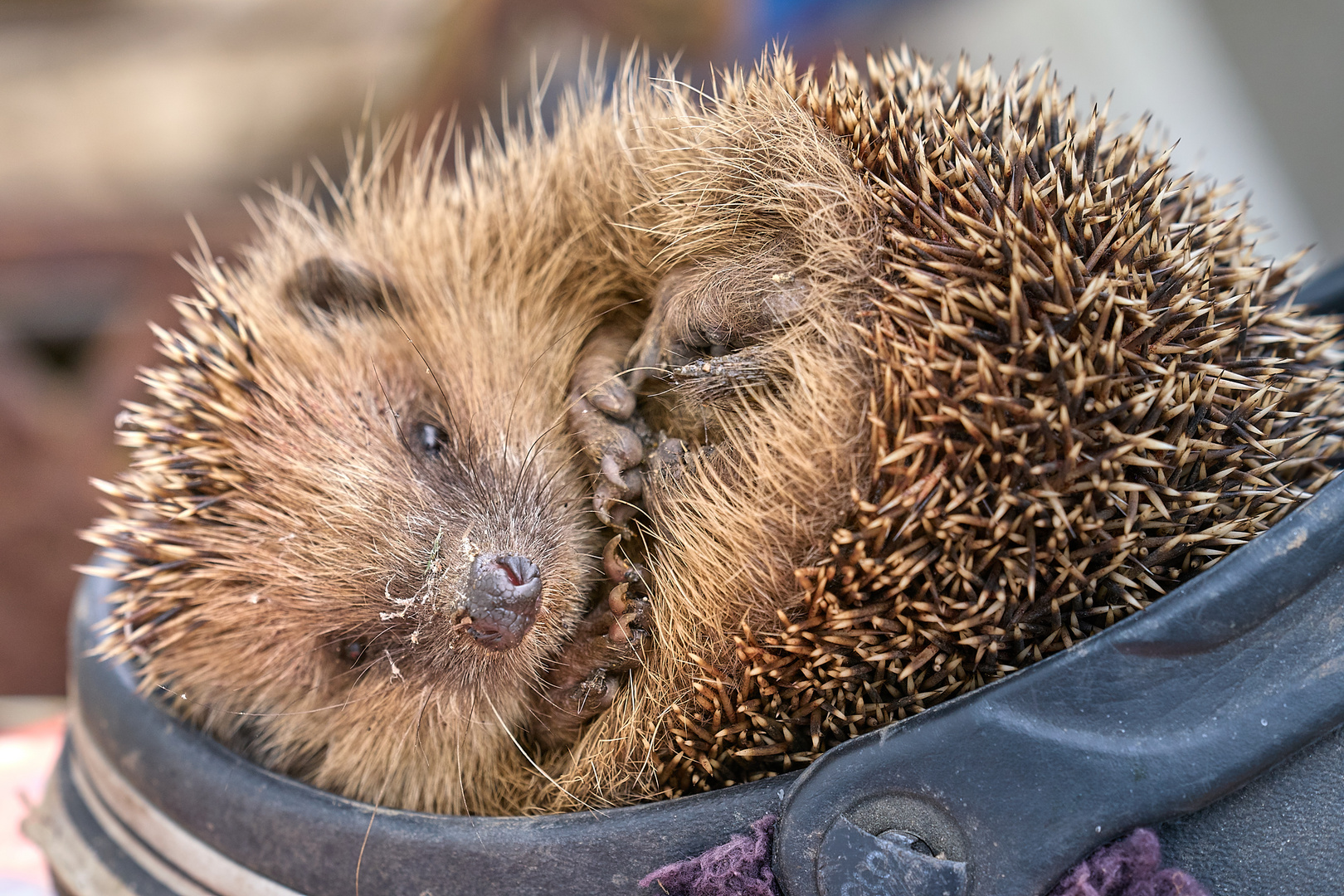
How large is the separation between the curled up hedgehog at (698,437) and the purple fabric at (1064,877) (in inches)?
3.9

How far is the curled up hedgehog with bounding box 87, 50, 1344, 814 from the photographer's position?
80 cm

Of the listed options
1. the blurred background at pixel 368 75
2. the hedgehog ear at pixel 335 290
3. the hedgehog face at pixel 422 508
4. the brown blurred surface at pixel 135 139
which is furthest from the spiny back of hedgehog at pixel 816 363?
the blurred background at pixel 368 75

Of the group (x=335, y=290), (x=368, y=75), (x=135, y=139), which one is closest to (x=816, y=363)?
(x=335, y=290)

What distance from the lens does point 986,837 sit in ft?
2.45

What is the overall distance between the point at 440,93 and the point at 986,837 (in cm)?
229

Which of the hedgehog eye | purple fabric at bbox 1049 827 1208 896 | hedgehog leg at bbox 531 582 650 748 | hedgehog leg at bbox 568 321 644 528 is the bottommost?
purple fabric at bbox 1049 827 1208 896

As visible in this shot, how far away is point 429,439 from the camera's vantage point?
1.19m

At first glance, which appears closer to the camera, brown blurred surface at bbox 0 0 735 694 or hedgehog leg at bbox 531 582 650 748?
hedgehog leg at bbox 531 582 650 748

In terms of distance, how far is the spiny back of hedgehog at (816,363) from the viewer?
84cm

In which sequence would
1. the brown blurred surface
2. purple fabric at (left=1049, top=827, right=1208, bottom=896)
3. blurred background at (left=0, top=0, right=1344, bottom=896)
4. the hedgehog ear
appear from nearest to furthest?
purple fabric at (left=1049, top=827, right=1208, bottom=896), the hedgehog ear, the brown blurred surface, blurred background at (left=0, top=0, right=1344, bottom=896)

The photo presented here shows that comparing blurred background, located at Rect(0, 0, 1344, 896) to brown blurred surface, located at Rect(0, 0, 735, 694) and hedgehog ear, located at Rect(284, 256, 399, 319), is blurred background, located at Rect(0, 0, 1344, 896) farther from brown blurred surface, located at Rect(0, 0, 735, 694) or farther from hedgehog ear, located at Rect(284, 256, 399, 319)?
hedgehog ear, located at Rect(284, 256, 399, 319)

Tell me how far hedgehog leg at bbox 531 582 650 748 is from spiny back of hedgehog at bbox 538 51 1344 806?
27mm

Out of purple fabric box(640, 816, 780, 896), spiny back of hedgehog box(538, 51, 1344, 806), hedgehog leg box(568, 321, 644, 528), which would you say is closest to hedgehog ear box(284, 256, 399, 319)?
hedgehog leg box(568, 321, 644, 528)

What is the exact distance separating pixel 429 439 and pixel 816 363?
0.54m
